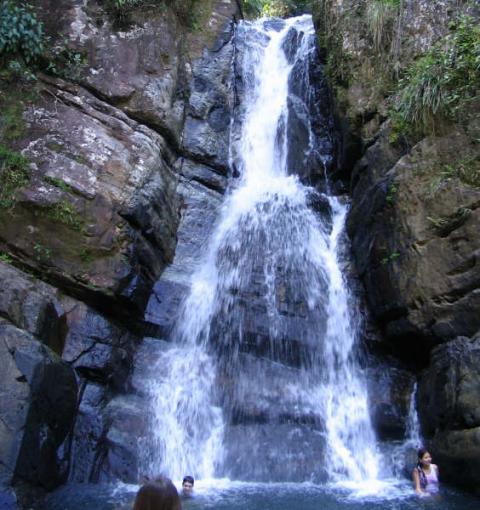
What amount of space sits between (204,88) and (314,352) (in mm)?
7453

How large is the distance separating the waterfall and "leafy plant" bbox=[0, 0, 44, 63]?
4.98 m

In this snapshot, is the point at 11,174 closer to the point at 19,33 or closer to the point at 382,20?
the point at 19,33

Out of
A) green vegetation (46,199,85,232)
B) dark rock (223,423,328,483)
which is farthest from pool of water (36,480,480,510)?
green vegetation (46,199,85,232)

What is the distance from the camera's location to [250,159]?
13.2 m

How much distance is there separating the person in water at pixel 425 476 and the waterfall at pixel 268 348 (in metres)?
1.01

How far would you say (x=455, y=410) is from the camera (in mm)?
7562

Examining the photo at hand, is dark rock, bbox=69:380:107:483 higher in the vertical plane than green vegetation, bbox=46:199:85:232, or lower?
lower

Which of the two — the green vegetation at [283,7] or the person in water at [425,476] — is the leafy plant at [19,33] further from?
the green vegetation at [283,7]

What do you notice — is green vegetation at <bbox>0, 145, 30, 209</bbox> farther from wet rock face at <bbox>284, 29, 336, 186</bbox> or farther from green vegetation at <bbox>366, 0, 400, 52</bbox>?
green vegetation at <bbox>366, 0, 400, 52</bbox>

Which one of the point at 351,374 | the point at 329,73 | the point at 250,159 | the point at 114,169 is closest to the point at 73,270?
the point at 114,169

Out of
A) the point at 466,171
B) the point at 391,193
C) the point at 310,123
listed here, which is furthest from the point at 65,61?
the point at 466,171

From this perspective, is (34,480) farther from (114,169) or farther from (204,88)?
(204,88)

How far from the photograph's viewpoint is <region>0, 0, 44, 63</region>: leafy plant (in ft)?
32.5

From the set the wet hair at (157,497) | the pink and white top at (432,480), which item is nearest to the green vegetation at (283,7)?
the pink and white top at (432,480)
